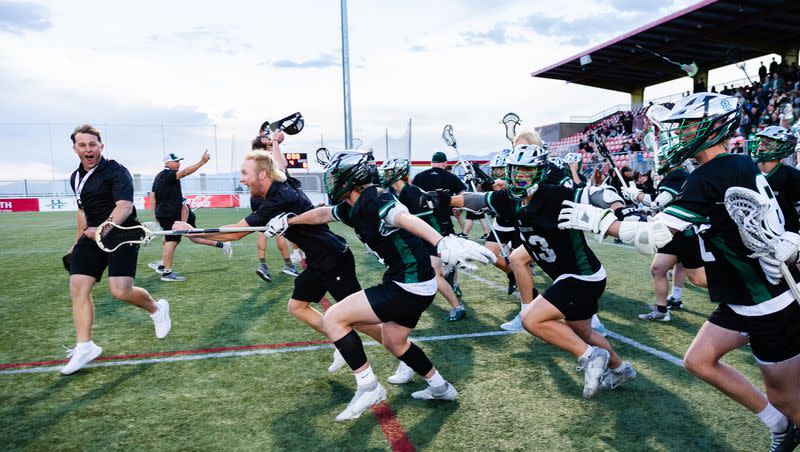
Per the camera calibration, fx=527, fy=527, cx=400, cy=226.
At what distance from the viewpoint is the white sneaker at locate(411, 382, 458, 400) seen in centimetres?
412

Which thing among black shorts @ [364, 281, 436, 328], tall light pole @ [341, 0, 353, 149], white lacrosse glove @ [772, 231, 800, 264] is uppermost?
tall light pole @ [341, 0, 353, 149]

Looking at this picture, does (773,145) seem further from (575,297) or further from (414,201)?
(414,201)

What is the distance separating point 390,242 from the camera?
3865mm

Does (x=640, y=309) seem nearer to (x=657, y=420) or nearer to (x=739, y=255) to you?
(x=657, y=420)

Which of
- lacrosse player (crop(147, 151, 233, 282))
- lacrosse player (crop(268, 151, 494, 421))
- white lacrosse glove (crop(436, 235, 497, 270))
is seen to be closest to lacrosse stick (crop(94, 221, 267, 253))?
lacrosse player (crop(268, 151, 494, 421))

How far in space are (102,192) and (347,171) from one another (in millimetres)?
2795

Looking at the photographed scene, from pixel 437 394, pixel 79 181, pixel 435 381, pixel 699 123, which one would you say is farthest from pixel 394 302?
pixel 79 181

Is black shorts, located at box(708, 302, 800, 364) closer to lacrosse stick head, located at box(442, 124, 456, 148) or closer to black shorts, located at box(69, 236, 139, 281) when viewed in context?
black shorts, located at box(69, 236, 139, 281)

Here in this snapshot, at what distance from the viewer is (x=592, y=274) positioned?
4.26 metres

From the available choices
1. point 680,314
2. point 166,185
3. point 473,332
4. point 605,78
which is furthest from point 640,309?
point 605,78

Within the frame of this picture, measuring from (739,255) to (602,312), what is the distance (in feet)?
14.1

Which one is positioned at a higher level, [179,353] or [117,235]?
[117,235]

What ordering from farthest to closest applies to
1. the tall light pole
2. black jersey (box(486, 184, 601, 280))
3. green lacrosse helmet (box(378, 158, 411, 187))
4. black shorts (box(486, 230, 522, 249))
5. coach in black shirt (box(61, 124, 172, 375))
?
the tall light pole
black shorts (box(486, 230, 522, 249))
green lacrosse helmet (box(378, 158, 411, 187))
coach in black shirt (box(61, 124, 172, 375))
black jersey (box(486, 184, 601, 280))

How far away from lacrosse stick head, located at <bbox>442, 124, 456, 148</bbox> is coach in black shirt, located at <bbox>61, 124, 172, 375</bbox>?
6.78 meters
